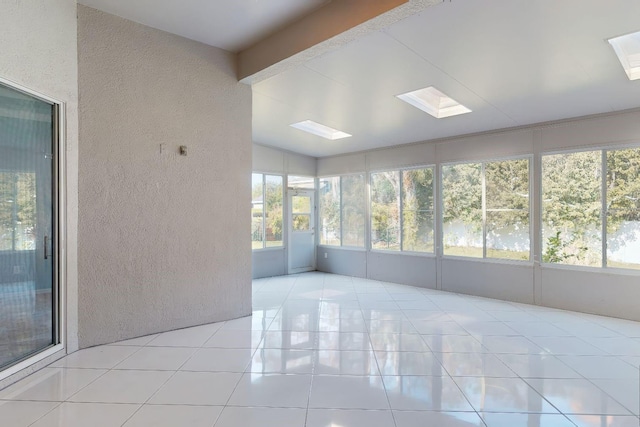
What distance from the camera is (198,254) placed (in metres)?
4.21

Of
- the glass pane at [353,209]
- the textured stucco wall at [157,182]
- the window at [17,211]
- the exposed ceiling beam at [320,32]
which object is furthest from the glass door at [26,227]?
the glass pane at [353,209]

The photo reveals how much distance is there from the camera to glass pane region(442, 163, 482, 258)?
5.88 metres

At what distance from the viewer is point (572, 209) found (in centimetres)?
491

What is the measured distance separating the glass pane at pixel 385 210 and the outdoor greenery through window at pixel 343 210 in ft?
0.89

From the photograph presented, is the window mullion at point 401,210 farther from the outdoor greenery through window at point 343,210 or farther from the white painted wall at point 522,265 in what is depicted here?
the outdoor greenery through window at point 343,210

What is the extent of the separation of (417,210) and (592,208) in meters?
2.67

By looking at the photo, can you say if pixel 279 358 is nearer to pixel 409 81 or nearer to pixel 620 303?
pixel 409 81

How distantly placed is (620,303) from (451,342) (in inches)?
104

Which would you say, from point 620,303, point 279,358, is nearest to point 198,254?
point 279,358

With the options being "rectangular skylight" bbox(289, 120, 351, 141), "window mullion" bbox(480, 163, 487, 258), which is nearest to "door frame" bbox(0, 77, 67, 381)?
"rectangular skylight" bbox(289, 120, 351, 141)

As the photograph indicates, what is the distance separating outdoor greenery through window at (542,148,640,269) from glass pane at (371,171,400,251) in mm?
2571

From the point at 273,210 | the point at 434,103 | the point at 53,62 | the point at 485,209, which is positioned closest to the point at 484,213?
the point at 485,209

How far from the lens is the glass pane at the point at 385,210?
705cm

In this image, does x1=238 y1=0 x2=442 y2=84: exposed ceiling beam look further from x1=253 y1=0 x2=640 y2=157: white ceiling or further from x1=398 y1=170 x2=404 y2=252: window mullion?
x1=398 y1=170 x2=404 y2=252: window mullion
